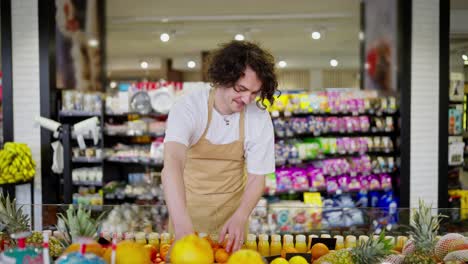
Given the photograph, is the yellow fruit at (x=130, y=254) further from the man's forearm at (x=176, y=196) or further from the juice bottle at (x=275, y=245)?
the juice bottle at (x=275, y=245)

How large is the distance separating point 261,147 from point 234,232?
566mm

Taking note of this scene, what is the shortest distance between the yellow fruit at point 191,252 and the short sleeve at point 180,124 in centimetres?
74

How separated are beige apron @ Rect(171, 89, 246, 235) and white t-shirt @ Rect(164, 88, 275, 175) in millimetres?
153

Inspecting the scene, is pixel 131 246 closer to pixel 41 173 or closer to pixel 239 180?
pixel 239 180

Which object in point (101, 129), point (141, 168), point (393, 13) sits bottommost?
point (141, 168)

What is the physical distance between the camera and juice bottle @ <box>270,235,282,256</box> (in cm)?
230

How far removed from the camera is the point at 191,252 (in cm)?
158

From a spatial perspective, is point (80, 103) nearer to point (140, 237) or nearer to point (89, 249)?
point (140, 237)

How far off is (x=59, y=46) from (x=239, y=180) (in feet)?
14.8

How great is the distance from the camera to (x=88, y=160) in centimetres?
641

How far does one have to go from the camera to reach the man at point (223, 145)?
2171 millimetres

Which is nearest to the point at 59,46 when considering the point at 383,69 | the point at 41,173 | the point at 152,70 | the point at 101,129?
the point at 101,129

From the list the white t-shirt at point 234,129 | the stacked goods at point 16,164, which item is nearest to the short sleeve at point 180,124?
the white t-shirt at point 234,129

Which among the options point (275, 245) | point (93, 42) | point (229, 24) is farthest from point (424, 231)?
point (229, 24)
